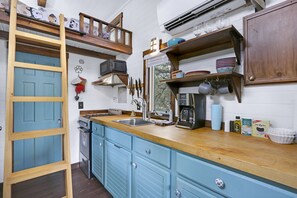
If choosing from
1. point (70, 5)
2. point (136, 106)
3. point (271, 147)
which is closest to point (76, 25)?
point (70, 5)

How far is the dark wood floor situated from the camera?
6.35 feet

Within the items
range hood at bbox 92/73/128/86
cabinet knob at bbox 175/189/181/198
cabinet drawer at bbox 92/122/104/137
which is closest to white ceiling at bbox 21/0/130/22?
range hood at bbox 92/73/128/86

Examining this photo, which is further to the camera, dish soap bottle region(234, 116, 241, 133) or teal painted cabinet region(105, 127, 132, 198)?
teal painted cabinet region(105, 127, 132, 198)

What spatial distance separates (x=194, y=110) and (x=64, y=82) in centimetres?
Result: 125

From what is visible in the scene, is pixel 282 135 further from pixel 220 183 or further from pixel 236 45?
pixel 236 45

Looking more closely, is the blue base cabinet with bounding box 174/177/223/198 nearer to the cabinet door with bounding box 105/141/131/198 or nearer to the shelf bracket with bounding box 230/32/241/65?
the cabinet door with bounding box 105/141/131/198

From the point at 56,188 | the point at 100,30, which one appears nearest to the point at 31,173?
the point at 56,188

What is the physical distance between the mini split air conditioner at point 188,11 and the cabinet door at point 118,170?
4.92 ft

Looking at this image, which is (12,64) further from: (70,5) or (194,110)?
(70,5)

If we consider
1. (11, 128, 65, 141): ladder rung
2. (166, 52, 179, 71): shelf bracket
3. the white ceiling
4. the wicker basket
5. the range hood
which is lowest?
(11, 128, 65, 141): ladder rung

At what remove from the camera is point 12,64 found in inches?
44.5

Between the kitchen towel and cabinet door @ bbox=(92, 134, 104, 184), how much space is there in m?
1.42

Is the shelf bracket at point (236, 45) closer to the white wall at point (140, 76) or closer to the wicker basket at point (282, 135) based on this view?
the white wall at point (140, 76)

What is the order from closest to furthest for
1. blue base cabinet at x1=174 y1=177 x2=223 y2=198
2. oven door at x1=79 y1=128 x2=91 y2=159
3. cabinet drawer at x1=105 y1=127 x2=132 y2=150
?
blue base cabinet at x1=174 y1=177 x2=223 y2=198 < cabinet drawer at x1=105 y1=127 x2=132 y2=150 < oven door at x1=79 y1=128 x2=91 y2=159
